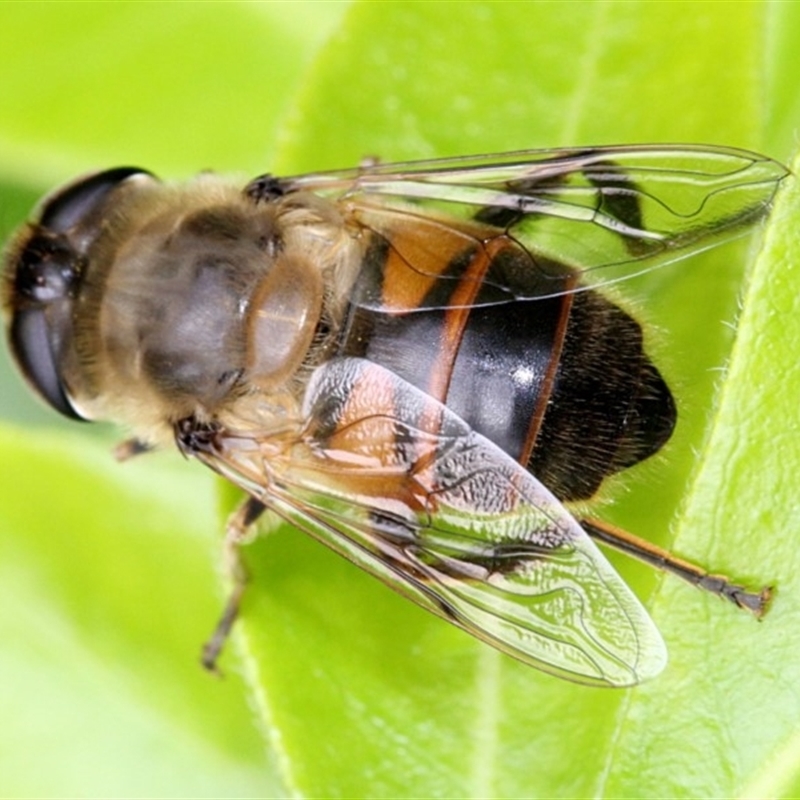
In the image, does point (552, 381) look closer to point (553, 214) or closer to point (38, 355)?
point (553, 214)

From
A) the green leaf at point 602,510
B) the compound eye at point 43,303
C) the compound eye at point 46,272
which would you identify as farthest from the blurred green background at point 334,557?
the compound eye at point 46,272

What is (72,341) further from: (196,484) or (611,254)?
(611,254)

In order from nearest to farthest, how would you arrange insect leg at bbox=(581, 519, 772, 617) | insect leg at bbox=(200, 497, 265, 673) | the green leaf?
insect leg at bbox=(581, 519, 772, 617), the green leaf, insect leg at bbox=(200, 497, 265, 673)

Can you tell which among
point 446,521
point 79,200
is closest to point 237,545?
point 446,521

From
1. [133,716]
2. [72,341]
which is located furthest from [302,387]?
[133,716]

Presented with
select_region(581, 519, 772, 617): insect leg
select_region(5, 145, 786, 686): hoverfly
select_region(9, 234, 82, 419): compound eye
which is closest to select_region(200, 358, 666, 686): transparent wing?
select_region(5, 145, 786, 686): hoverfly

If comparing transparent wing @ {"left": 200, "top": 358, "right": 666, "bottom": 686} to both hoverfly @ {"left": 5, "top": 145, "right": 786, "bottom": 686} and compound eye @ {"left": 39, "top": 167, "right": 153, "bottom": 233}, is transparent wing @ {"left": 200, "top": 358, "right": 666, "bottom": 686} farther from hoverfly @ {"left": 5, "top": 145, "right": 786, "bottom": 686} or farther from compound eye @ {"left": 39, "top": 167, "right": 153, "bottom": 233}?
compound eye @ {"left": 39, "top": 167, "right": 153, "bottom": 233}
